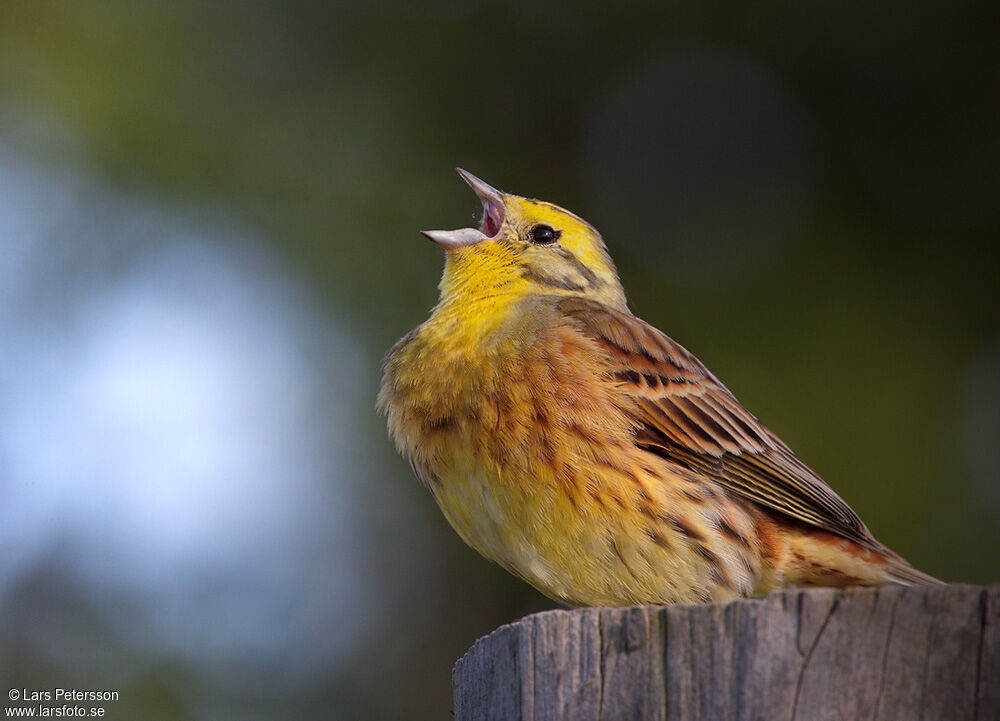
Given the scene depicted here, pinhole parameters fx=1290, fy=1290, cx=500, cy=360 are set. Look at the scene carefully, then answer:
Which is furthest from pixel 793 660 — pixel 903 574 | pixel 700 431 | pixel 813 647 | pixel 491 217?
pixel 491 217

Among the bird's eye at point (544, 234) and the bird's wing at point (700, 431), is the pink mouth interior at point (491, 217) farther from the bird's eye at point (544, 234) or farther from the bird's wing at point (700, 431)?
the bird's wing at point (700, 431)

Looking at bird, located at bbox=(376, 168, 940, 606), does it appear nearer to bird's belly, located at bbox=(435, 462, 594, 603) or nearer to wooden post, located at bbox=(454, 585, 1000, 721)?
bird's belly, located at bbox=(435, 462, 594, 603)

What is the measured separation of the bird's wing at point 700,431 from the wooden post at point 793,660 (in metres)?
1.93

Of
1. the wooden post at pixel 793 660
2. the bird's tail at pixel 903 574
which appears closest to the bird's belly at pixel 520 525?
the bird's tail at pixel 903 574

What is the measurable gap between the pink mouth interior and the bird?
33 cm

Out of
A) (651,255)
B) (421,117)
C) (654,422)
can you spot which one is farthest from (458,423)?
(421,117)

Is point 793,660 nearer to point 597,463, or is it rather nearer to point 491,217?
point 597,463

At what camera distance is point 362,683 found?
22.6ft

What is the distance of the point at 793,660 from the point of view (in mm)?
2037

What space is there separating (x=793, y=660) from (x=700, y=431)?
7.48ft

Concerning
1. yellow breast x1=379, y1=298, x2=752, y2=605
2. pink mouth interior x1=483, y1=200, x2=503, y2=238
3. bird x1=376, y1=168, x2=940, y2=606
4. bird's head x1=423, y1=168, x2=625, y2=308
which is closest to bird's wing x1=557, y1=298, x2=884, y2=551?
bird x1=376, y1=168, x2=940, y2=606

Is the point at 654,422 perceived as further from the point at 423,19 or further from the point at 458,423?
the point at 423,19

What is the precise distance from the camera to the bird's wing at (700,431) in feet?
13.5

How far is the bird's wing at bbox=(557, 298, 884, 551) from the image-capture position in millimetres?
4129
